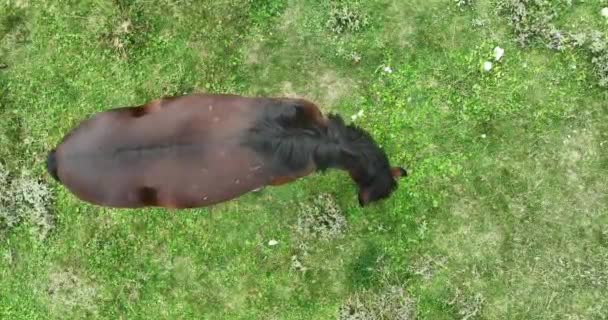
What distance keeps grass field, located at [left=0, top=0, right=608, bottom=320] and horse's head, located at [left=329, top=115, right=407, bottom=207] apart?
104 cm

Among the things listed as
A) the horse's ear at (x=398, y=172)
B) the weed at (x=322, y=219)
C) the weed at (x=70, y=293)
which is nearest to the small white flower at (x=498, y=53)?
the horse's ear at (x=398, y=172)

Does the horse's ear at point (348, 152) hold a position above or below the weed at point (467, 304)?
above

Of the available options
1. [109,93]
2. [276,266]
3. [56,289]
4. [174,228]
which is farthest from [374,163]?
[56,289]

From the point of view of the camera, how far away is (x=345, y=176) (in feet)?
22.2

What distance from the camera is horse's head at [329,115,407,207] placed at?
5.25 meters

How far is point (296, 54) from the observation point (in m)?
6.95

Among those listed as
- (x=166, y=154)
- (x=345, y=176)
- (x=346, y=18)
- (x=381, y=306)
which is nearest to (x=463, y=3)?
(x=346, y=18)

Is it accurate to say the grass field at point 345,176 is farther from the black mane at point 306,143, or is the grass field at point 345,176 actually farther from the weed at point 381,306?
the black mane at point 306,143

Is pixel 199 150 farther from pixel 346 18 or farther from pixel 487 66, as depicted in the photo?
pixel 487 66

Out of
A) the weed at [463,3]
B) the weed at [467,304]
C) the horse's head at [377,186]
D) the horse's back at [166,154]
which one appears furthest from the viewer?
the weed at [463,3]

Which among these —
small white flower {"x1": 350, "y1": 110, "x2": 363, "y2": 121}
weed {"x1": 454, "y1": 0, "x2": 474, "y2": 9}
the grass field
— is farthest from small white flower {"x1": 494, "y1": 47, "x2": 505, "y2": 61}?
small white flower {"x1": 350, "y1": 110, "x2": 363, "y2": 121}

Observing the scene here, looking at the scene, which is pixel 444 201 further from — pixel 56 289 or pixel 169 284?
pixel 56 289

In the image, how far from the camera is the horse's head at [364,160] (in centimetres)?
525

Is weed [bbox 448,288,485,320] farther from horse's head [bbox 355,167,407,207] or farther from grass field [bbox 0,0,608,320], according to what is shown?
horse's head [bbox 355,167,407,207]
